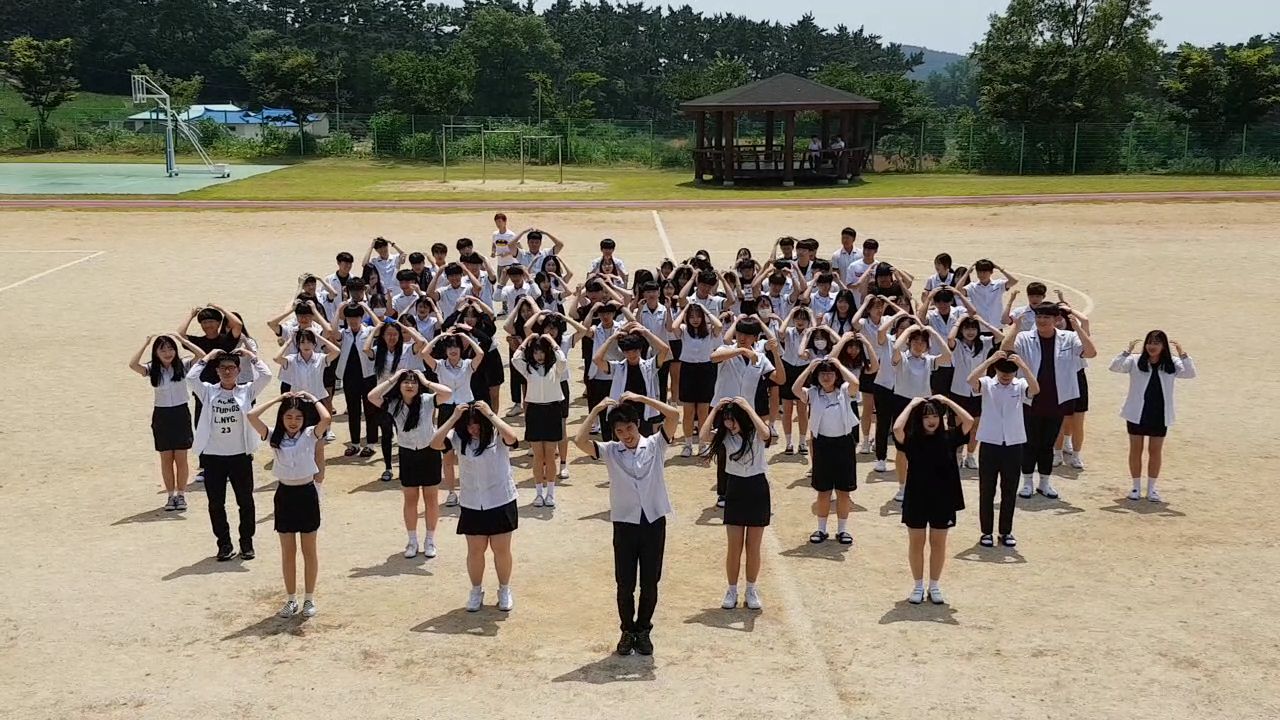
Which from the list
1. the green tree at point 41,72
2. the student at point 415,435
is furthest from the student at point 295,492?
the green tree at point 41,72

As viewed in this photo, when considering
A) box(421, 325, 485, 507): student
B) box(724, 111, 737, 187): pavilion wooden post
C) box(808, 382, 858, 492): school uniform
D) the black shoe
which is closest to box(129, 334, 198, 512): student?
box(421, 325, 485, 507): student

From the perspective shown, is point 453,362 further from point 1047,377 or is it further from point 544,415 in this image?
point 1047,377

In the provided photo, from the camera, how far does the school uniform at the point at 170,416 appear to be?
40.5ft

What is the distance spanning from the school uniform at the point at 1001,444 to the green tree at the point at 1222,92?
47.7m

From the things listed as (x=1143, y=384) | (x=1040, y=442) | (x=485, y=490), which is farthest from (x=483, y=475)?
(x=1143, y=384)

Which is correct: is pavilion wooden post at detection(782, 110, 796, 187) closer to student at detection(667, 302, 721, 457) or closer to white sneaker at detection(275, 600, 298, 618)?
student at detection(667, 302, 721, 457)

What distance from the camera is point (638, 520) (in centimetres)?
906

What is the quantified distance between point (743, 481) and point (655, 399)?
6.54 feet

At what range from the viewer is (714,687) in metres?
8.55

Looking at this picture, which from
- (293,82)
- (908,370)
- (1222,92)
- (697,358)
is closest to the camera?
(908,370)

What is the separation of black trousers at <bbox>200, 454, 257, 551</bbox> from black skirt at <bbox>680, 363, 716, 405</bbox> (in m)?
5.08

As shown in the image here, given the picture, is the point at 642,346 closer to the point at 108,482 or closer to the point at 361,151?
the point at 108,482

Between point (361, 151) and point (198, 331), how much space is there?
45016 millimetres

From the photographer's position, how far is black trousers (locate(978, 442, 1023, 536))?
37.3ft
